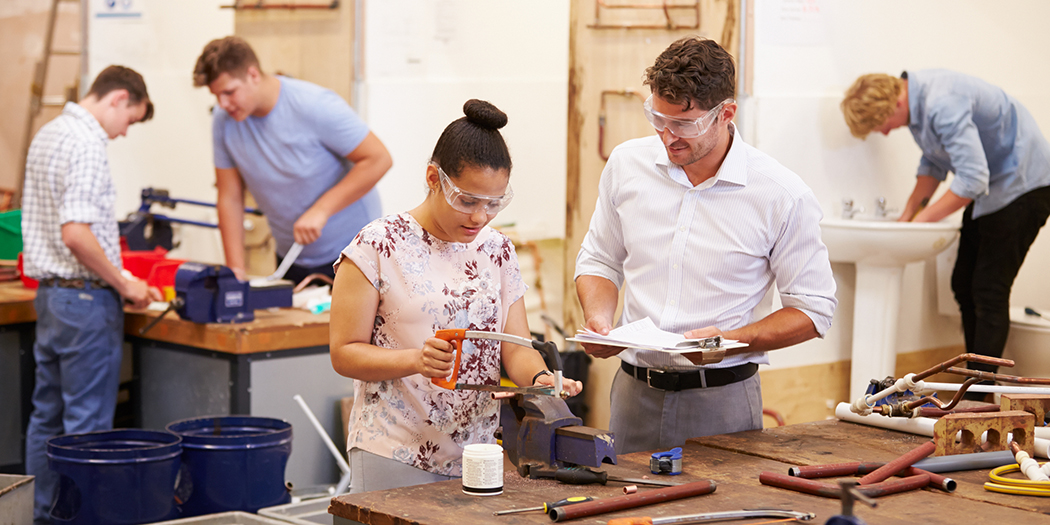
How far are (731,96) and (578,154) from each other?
244 centimetres

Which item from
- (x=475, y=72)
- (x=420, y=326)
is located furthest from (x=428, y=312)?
(x=475, y=72)

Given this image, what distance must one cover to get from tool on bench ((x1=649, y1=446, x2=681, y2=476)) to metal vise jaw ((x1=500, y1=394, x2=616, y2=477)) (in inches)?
3.8

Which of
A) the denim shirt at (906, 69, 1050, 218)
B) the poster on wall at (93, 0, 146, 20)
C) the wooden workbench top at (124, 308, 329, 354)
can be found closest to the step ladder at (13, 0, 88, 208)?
the poster on wall at (93, 0, 146, 20)

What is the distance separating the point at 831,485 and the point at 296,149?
2.94m

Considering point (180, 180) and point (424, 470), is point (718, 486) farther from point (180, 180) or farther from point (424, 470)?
point (180, 180)

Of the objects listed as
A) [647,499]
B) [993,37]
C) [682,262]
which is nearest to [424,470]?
[647,499]

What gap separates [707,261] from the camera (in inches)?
102

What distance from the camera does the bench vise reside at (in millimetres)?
3973

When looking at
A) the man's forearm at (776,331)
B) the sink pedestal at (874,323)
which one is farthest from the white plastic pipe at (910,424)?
the sink pedestal at (874,323)

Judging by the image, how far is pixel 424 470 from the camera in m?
2.26

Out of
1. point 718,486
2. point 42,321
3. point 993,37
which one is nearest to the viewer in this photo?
point 718,486

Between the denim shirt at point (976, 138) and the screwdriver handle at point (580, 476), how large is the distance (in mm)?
3213

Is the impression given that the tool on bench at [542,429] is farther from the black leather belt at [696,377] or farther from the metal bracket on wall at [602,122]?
the metal bracket on wall at [602,122]

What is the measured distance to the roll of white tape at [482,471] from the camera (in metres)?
1.94
